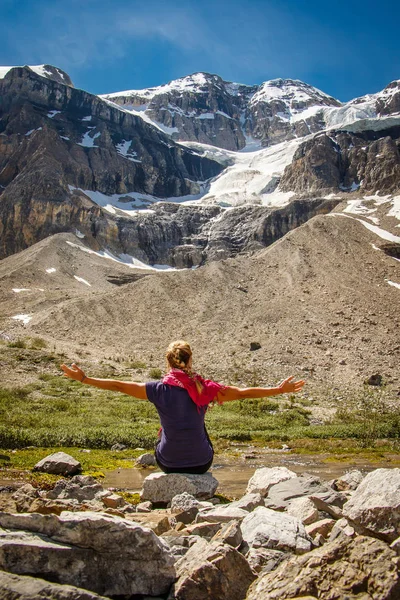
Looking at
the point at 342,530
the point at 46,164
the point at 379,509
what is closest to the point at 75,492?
the point at 342,530

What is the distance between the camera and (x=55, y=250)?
4033 inches

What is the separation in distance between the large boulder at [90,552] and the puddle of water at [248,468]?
18.8 feet

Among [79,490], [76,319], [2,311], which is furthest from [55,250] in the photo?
[79,490]

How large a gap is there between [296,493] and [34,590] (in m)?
4.70

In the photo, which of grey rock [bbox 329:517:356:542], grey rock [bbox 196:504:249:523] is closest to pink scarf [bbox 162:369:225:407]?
grey rock [bbox 196:504:249:523]

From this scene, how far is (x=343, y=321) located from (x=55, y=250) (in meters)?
68.6

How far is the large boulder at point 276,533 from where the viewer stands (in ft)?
14.9

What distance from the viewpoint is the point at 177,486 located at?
23.1 ft

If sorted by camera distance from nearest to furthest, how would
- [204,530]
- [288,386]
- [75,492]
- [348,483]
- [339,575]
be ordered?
1. [339,575]
2. [204,530]
3. [288,386]
4. [75,492]
5. [348,483]

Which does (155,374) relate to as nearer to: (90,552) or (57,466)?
(57,466)

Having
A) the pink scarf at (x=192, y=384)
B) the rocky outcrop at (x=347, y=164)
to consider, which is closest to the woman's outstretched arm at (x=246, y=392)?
the pink scarf at (x=192, y=384)

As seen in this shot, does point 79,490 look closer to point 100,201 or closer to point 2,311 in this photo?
point 2,311

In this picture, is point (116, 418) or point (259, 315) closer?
point (116, 418)

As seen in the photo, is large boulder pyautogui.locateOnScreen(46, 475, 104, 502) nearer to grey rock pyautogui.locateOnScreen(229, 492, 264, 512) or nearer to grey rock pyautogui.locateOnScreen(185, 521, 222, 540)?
grey rock pyautogui.locateOnScreen(229, 492, 264, 512)
